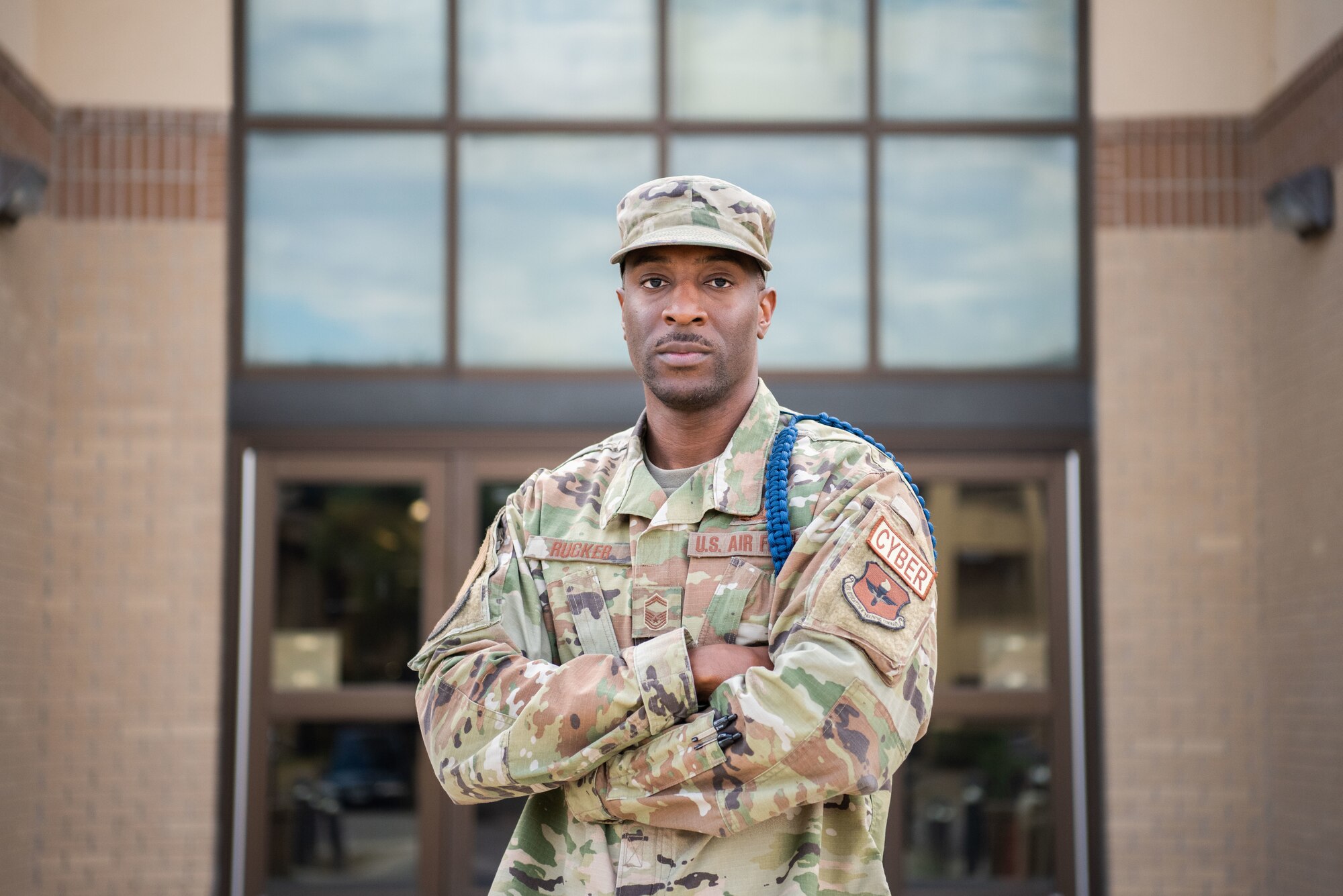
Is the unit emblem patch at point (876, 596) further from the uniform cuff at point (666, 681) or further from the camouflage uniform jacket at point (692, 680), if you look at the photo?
the uniform cuff at point (666, 681)

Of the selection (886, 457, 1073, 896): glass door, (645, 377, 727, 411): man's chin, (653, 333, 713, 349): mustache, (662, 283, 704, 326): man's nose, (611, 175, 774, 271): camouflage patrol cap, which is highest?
(611, 175, 774, 271): camouflage patrol cap

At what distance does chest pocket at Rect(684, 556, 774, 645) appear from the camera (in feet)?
8.07

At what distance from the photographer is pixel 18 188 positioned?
6.18m

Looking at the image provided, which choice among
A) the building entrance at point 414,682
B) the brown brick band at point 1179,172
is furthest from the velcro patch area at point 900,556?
the brown brick band at point 1179,172

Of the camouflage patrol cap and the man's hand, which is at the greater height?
the camouflage patrol cap

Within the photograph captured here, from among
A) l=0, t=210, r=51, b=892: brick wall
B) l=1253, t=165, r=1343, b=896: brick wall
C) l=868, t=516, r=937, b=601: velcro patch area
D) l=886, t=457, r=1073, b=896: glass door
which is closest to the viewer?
l=868, t=516, r=937, b=601: velcro patch area

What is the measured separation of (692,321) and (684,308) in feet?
0.09

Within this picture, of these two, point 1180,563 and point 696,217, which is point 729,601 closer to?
point 696,217

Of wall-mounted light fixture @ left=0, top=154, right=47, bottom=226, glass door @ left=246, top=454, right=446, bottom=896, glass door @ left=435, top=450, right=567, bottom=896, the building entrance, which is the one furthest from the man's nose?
wall-mounted light fixture @ left=0, top=154, right=47, bottom=226

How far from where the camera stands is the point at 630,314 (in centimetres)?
260

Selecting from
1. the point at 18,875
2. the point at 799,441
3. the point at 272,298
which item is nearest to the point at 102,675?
the point at 18,875

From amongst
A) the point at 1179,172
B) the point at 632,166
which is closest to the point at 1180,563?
the point at 1179,172

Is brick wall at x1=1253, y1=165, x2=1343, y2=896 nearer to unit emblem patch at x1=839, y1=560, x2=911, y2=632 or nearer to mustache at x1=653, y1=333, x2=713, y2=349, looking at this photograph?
unit emblem patch at x1=839, y1=560, x2=911, y2=632

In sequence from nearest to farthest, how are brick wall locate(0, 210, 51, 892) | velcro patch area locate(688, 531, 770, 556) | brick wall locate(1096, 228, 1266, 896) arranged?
velcro patch area locate(688, 531, 770, 556), brick wall locate(0, 210, 51, 892), brick wall locate(1096, 228, 1266, 896)
